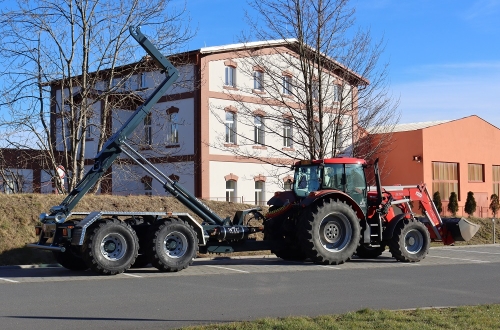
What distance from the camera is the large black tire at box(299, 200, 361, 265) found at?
16391 millimetres

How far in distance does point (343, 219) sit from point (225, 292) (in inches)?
226

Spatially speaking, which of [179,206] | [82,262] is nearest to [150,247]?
[82,262]

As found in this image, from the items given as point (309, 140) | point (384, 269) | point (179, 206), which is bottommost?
Answer: point (384, 269)

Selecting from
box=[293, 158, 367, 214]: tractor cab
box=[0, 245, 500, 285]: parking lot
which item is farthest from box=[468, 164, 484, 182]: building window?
Answer: box=[293, 158, 367, 214]: tractor cab

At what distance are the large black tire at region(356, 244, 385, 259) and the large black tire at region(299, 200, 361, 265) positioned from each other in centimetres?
165

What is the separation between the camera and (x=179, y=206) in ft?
78.1

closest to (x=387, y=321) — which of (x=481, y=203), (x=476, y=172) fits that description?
(x=481, y=203)

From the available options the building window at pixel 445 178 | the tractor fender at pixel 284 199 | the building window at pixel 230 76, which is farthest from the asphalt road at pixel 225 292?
the building window at pixel 445 178

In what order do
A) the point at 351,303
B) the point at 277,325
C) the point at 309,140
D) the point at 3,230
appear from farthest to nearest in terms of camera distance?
1. the point at 309,140
2. the point at 3,230
3. the point at 351,303
4. the point at 277,325

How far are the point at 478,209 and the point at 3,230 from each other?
3194 cm

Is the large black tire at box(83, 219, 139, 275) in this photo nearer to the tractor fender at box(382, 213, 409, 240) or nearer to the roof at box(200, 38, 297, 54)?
the tractor fender at box(382, 213, 409, 240)

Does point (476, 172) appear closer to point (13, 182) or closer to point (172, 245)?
point (13, 182)

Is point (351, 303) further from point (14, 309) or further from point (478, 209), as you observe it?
point (478, 209)

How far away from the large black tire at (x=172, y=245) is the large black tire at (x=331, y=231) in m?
2.87
